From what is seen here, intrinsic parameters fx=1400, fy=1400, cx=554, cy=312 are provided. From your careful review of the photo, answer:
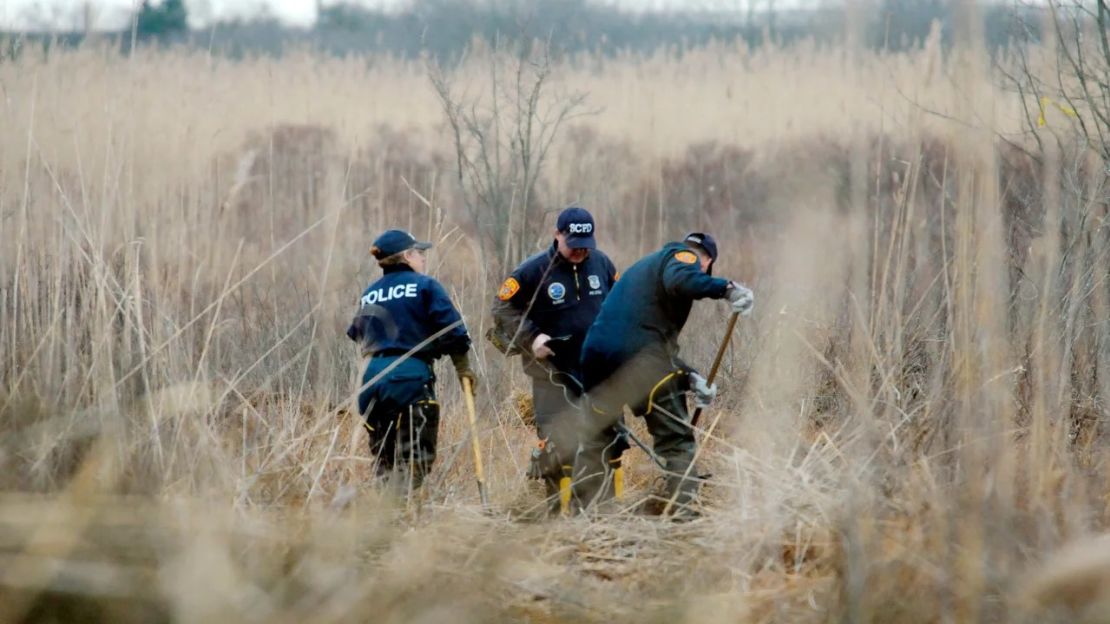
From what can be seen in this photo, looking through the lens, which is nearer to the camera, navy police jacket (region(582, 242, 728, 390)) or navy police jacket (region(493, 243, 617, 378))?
navy police jacket (region(582, 242, 728, 390))

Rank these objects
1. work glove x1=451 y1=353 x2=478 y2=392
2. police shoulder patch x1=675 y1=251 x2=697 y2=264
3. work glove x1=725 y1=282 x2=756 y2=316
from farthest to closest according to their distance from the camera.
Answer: work glove x1=451 y1=353 x2=478 y2=392
police shoulder patch x1=675 y1=251 x2=697 y2=264
work glove x1=725 y1=282 x2=756 y2=316

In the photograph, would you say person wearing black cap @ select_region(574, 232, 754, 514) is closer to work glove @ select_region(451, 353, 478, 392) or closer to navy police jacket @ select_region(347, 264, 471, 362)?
work glove @ select_region(451, 353, 478, 392)

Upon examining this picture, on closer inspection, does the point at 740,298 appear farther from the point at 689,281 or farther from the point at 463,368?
the point at 463,368

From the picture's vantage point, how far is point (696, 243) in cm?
691

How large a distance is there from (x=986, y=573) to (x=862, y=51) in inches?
50.1

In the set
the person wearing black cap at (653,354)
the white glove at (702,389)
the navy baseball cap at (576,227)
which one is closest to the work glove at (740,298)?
the person wearing black cap at (653,354)

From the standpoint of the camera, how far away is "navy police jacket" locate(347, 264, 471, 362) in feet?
22.4

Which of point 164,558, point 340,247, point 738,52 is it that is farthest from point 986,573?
point 738,52

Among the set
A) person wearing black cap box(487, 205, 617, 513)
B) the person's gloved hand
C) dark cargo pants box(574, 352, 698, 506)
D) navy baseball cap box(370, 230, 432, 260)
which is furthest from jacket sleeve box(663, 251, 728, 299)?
navy baseball cap box(370, 230, 432, 260)

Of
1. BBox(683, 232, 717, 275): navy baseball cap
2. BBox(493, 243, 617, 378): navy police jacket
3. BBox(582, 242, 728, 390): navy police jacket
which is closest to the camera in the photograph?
BBox(582, 242, 728, 390): navy police jacket

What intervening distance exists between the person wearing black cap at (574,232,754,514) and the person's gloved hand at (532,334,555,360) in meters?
0.48

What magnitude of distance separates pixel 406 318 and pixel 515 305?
1031 millimetres

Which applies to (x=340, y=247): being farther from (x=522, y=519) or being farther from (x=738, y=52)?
(x=738, y=52)

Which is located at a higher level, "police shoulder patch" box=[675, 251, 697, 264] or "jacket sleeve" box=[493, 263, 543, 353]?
"police shoulder patch" box=[675, 251, 697, 264]
